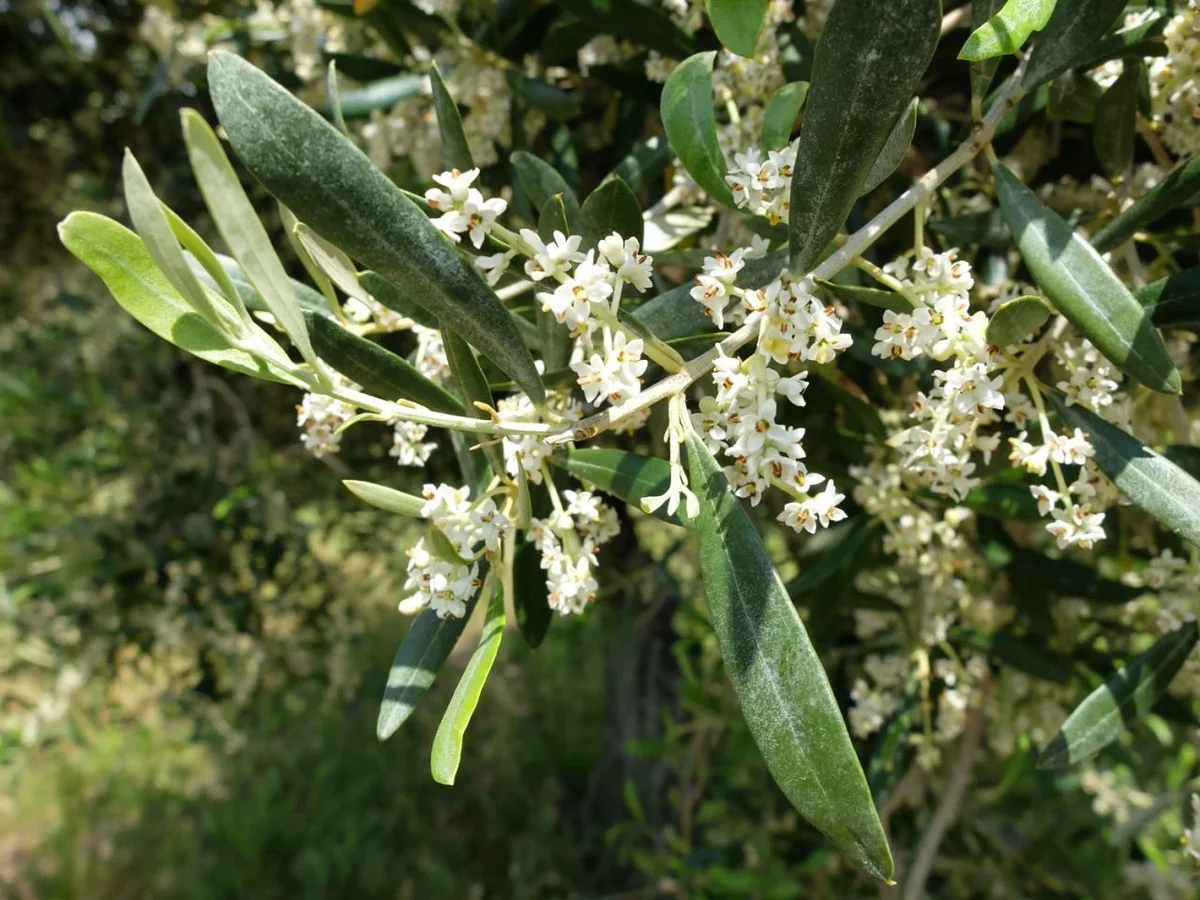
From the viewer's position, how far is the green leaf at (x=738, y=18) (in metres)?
0.55

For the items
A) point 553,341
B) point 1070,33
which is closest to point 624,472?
point 553,341

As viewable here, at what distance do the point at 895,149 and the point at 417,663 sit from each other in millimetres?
530

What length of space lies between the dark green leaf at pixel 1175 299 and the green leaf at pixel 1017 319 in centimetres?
14

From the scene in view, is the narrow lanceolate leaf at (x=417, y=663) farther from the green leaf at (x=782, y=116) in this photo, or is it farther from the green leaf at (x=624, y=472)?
the green leaf at (x=782, y=116)

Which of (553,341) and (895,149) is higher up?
(895,149)

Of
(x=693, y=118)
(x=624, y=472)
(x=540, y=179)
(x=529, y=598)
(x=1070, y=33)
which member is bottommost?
(x=529, y=598)

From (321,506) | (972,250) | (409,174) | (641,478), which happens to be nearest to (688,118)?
(641,478)

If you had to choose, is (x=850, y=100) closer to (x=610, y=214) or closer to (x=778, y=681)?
(x=610, y=214)

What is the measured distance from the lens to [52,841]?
3.53 m

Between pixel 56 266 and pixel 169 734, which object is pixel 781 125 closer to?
pixel 56 266

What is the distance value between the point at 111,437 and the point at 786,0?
6.91 feet

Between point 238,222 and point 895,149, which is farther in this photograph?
point 895,149

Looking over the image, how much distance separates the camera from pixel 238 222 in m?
0.46

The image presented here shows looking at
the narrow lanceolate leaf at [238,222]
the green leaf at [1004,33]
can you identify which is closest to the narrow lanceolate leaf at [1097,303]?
the green leaf at [1004,33]
